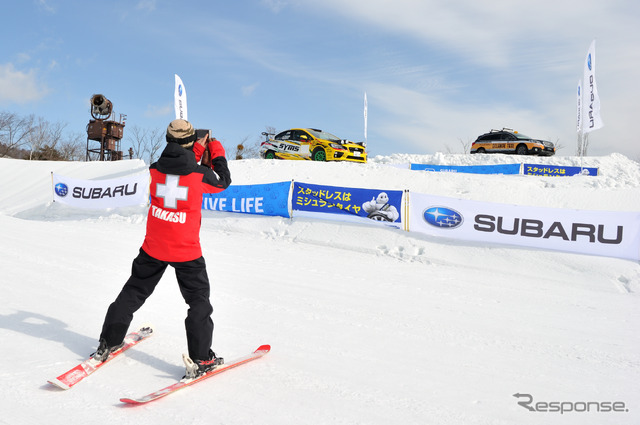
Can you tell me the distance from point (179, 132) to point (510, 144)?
80.5 ft

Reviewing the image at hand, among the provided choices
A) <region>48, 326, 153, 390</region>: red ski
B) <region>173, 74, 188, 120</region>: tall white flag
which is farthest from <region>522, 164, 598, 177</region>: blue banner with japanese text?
<region>48, 326, 153, 390</region>: red ski

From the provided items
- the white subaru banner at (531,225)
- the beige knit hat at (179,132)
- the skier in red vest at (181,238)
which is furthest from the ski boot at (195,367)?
the white subaru banner at (531,225)

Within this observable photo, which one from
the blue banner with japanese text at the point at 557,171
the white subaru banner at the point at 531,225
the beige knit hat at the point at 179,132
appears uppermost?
the blue banner with japanese text at the point at 557,171

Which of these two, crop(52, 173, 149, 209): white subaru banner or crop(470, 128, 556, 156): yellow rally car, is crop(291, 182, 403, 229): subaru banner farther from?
crop(470, 128, 556, 156): yellow rally car

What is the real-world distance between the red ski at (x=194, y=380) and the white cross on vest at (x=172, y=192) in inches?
51.3

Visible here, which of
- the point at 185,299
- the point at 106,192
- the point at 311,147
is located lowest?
the point at 185,299

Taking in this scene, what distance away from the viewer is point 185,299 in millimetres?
3150

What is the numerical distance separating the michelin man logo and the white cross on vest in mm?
7649

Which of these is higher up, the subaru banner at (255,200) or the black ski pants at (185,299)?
the subaru banner at (255,200)

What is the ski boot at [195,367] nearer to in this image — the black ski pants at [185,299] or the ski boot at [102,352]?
the black ski pants at [185,299]

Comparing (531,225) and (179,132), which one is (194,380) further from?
(531,225)

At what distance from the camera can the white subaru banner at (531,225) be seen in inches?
319

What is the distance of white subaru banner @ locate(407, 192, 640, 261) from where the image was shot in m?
8.10

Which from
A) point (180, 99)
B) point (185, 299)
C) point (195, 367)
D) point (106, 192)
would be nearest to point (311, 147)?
point (180, 99)
